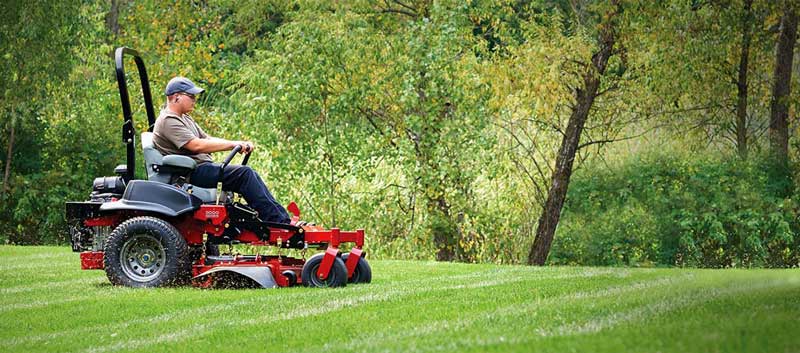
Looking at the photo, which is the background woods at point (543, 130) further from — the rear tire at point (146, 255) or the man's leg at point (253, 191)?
the rear tire at point (146, 255)

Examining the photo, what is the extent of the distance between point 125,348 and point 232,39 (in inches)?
609

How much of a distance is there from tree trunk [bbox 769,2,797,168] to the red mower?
30.1ft

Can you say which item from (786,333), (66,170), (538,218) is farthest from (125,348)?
(66,170)

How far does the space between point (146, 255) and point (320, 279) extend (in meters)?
1.54

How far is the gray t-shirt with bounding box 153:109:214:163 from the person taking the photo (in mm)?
10266

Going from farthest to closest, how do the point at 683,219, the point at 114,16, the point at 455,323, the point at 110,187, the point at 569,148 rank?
the point at 114,16
the point at 569,148
the point at 683,219
the point at 110,187
the point at 455,323

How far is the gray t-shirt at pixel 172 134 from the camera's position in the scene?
10.3 metres

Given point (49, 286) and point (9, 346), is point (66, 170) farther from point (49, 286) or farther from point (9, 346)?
point (9, 346)

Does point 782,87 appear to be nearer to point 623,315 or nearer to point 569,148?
point 569,148

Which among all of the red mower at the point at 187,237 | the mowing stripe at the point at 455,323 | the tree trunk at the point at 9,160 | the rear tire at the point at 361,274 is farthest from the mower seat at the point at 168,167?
the tree trunk at the point at 9,160

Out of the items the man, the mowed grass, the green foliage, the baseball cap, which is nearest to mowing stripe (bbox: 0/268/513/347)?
the mowed grass

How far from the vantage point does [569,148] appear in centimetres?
1700

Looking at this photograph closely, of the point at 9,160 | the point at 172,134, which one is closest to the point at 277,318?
the point at 172,134

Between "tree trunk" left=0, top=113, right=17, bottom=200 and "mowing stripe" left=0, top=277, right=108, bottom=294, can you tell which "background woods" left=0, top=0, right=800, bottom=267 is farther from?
"mowing stripe" left=0, top=277, right=108, bottom=294
